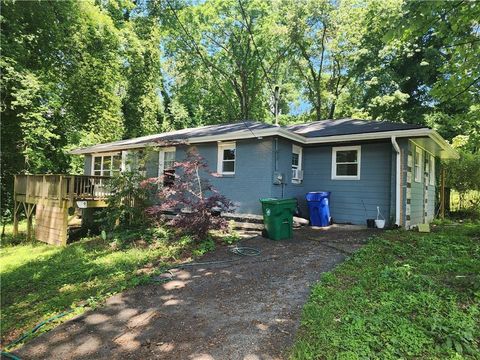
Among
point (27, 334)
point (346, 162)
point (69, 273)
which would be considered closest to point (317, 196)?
point (346, 162)

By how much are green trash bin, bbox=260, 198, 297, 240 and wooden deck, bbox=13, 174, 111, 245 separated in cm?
614

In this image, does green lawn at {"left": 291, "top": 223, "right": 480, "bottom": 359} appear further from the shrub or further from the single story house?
the shrub

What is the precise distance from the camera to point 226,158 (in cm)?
1030

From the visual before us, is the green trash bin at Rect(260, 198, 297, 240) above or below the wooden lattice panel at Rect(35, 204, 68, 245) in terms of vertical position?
above

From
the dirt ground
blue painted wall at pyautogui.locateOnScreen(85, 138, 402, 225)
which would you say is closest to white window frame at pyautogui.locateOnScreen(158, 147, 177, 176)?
blue painted wall at pyautogui.locateOnScreen(85, 138, 402, 225)

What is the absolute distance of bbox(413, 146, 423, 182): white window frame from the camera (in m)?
10.1

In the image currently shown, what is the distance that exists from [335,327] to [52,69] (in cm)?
1609

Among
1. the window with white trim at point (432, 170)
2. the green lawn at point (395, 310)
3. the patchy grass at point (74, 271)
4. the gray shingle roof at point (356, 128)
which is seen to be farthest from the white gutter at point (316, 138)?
the green lawn at point (395, 310)

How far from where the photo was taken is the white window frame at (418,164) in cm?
1013

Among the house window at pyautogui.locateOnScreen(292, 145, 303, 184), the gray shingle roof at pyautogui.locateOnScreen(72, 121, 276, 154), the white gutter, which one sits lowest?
the house window at pyautogui.locateOnScreen(292, 145, 303, 184)

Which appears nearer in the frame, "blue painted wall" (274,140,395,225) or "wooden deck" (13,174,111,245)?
"blue painted wall" (274,140,395,225)

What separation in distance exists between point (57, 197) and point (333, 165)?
929 centimetres

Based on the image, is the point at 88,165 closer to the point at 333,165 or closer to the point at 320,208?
the point at 320,208

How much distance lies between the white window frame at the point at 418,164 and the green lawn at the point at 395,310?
4895 mm
